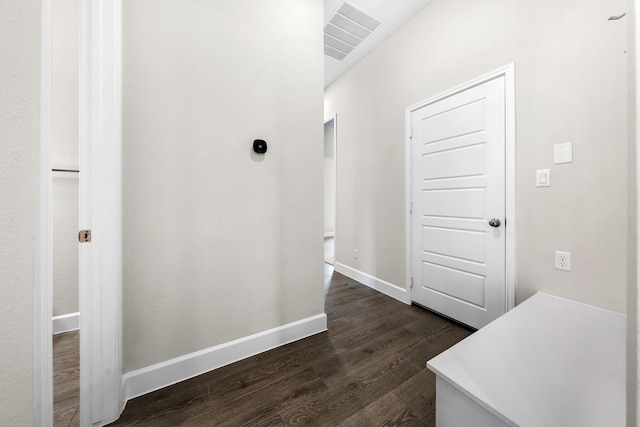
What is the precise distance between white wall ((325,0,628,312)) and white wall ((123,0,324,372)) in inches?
48.2

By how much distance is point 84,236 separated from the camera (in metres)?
1.03

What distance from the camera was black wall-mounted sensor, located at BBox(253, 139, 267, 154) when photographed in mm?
1572

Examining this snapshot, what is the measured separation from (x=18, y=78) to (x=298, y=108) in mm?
1498

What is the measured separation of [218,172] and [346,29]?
2.31 metres

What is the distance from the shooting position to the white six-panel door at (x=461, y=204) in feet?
5.86

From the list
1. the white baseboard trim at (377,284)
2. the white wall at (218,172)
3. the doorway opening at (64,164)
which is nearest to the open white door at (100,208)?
the white wall at (218,172)

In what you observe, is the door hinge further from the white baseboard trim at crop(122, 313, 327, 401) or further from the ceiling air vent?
the ceiling air vent

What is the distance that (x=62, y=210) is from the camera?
6.04 ft

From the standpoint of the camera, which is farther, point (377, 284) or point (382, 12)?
point (377, 284)

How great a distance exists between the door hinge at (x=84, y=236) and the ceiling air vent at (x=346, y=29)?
2.76 meters

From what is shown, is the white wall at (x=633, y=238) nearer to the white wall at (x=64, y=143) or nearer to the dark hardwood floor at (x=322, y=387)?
the dark hardwood floor at (x=322, y=387)

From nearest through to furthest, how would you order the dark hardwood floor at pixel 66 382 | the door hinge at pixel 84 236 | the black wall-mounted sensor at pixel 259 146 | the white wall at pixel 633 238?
the white wall at pixel 633 238
the door hinge at pixel 84 236
the dark hardwood floor at pixel 66 382
the black wall-mounted sensor at pixel 259 146

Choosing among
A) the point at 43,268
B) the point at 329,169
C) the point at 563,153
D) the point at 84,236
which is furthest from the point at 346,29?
the point at 329,169

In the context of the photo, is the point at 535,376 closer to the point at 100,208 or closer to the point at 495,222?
the point at 495,222
